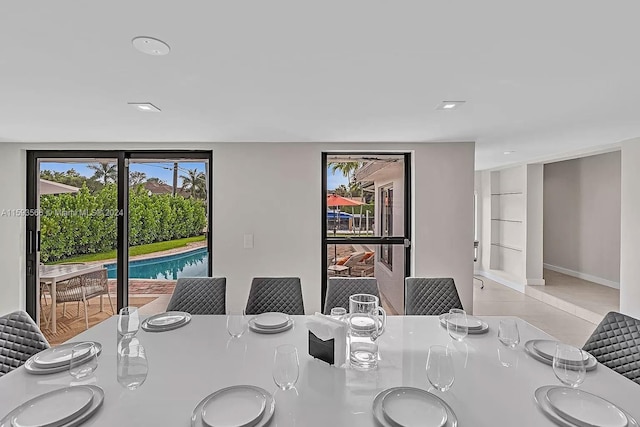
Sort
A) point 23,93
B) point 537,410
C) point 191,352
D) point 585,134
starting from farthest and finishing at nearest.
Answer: point 585,134
point 23,93
point 191,352
point 537,410

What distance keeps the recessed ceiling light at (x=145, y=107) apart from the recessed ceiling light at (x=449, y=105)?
2.17 metres

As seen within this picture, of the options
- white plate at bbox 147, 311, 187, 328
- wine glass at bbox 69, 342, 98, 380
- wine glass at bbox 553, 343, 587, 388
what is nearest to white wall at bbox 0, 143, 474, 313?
white plate at bbox 147, 311, 187, 328

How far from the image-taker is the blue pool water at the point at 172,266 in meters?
3.91

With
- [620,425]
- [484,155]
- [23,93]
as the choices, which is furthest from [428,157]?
[23,93]

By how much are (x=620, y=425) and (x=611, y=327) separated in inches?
39.6

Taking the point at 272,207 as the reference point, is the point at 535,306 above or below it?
below

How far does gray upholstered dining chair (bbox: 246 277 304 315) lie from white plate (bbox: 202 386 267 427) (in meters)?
1.38

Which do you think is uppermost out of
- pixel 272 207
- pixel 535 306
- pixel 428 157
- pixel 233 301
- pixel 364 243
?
pixel 428 157

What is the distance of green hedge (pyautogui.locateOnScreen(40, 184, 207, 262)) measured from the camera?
3822mm

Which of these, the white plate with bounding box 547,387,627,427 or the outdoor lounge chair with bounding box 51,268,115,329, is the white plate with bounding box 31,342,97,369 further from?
the outdoor lounge chair with bounding box 51,268,115,329

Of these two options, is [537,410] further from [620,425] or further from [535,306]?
[535,306]

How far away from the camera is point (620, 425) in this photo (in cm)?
103

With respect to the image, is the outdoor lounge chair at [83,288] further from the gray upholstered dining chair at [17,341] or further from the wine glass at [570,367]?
the wine glass at [570,367]

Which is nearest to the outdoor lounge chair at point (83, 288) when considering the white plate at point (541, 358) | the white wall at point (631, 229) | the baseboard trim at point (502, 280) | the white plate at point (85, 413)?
the white plate at point (85, 413)
